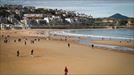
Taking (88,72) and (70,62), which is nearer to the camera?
(88,72)

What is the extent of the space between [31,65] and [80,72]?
1.43 m

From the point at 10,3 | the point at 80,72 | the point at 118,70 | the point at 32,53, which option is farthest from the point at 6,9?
the point at 118,70

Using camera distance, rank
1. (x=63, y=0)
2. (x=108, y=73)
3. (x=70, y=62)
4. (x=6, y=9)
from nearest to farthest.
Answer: (x=108, y=73) < (x=70, y=62) < (x=63, y=0) < (x=6, y=9)

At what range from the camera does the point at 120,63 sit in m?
8.39

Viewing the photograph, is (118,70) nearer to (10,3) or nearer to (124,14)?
(124,14)

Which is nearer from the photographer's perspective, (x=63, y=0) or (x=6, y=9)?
(x=63, y=0)

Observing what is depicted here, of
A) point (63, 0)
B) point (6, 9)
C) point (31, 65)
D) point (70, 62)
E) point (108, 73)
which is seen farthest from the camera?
point (6, 9)

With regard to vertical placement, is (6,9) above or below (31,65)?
above

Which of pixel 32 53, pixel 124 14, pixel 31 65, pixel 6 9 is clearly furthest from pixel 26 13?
pixel 124 14

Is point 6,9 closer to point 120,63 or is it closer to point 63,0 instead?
point 63,0

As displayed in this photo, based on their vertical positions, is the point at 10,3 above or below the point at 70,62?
above

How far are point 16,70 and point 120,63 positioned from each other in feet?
9.82

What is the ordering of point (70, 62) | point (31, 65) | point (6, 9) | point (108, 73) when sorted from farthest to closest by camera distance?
point (6, 9), point (70, 62), point (31, 65), point (108, 73)

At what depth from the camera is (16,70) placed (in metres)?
7.49
